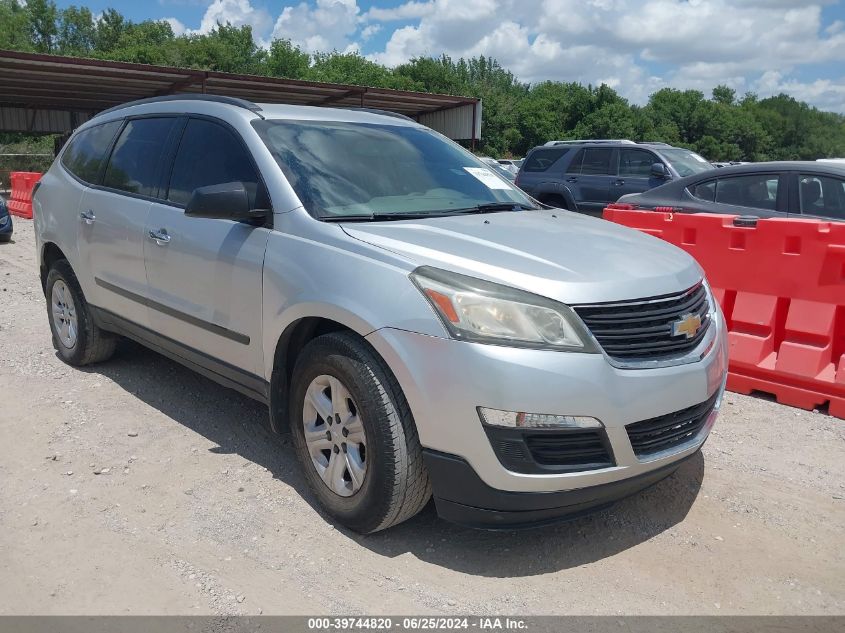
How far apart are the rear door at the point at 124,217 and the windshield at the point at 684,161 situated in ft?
29.2

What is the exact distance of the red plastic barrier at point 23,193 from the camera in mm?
16672

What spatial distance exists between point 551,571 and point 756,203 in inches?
220

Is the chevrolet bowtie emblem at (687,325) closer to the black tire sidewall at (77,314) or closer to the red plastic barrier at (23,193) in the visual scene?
the black tire sidewall at (77,314)

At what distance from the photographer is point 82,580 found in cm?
292

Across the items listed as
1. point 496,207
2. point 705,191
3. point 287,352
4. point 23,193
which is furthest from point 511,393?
point 23,193

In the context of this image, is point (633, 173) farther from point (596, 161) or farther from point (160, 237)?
point (160, 237)

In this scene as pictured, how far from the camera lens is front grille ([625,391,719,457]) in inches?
113

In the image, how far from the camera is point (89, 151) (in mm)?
5266

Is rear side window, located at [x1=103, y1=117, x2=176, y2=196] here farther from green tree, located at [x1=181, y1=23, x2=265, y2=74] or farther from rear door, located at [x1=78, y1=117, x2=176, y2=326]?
green tree, located at [x1=181, y1=23, x2=265, y2=74]

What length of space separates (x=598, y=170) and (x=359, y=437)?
1053 centimetres

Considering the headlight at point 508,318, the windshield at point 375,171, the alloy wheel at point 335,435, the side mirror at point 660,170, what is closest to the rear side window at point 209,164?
the windshield at point 375,171

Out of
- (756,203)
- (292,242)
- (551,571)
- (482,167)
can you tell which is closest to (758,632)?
(551,571)

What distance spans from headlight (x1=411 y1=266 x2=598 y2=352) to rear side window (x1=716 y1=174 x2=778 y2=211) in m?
5.37

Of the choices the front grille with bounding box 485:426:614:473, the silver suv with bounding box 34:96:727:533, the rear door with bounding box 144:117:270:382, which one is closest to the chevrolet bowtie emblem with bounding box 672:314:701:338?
the silver suv with bounding box 34:96:727:533
